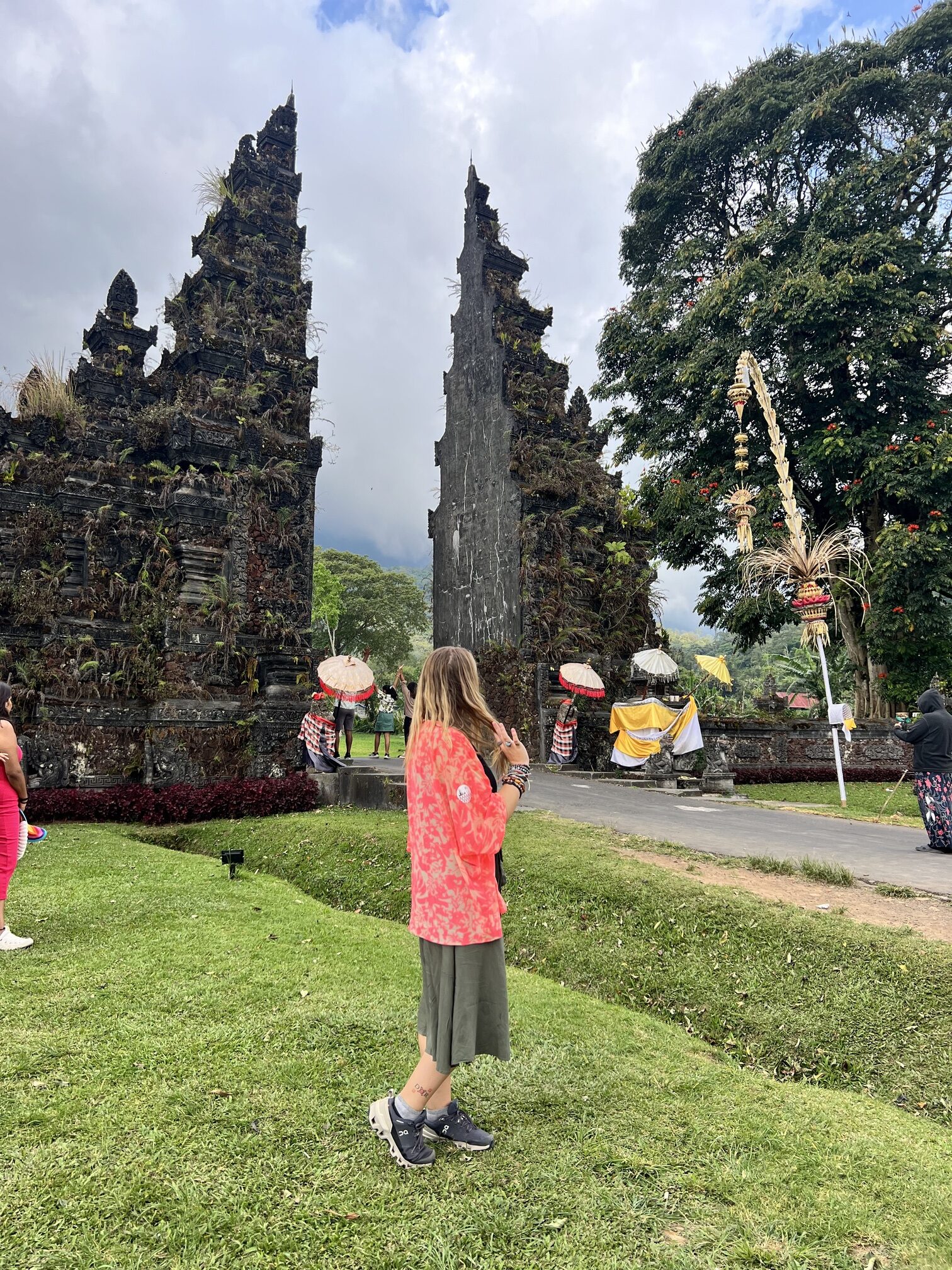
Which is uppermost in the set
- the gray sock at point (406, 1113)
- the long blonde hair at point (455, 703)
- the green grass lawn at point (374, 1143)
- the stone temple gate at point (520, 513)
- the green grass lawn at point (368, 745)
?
the stone temple gate at point (520, 513)

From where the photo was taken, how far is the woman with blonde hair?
2756 mm

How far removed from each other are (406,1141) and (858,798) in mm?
13502

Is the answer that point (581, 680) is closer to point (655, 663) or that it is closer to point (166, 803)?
point (655, 663)

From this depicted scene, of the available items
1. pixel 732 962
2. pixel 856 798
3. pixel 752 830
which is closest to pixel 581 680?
pixel 856 798

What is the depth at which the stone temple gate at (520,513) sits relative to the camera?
59.1ft

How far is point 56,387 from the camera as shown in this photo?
14.1 metres

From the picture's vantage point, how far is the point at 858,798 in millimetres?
13922

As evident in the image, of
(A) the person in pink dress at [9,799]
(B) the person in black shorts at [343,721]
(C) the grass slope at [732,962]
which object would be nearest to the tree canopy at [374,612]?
(B) the person in black shorts at [343,721]

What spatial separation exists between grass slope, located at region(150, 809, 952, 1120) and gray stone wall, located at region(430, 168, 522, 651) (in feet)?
38.3

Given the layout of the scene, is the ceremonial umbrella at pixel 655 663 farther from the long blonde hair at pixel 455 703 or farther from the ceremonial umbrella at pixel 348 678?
the long blonde hair at pixel 455 703

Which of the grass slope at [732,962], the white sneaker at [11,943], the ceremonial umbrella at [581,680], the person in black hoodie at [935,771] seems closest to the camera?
the grass slope at [732,962]

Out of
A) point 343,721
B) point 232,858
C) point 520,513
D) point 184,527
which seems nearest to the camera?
point 232,858

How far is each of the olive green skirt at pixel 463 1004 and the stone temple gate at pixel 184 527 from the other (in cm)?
870

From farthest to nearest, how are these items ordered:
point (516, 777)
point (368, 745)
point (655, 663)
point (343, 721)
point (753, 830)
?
point (368, 745)
point (655, 663)
point (343, 721)
point (753, 830)
point (516, 777)
